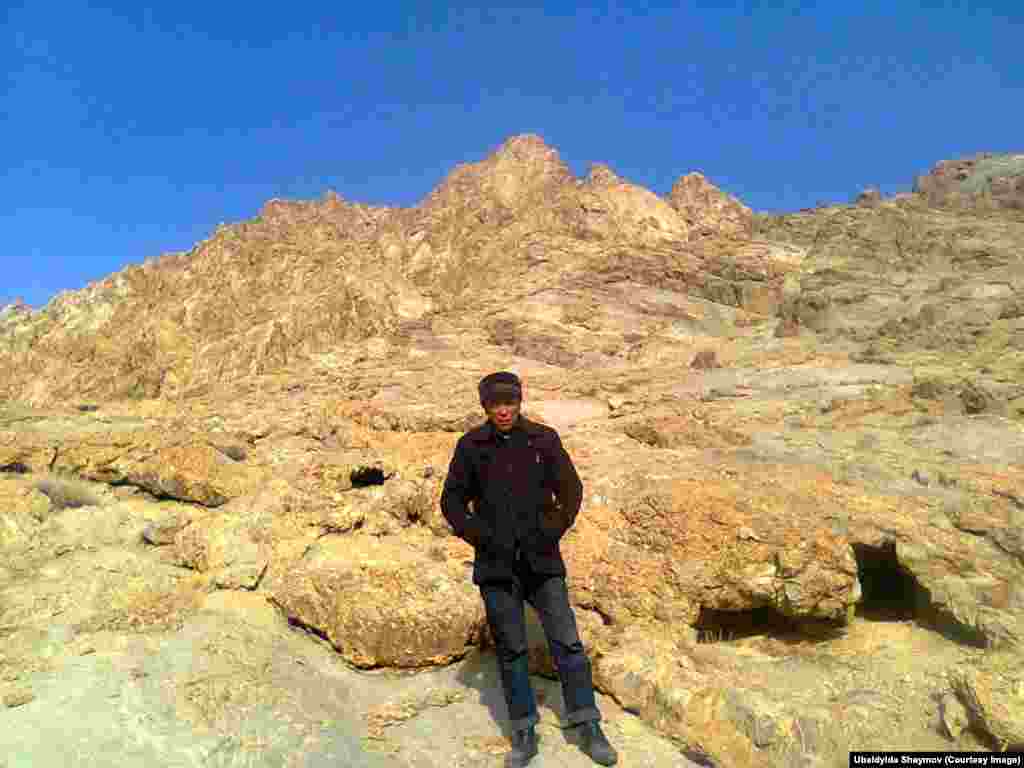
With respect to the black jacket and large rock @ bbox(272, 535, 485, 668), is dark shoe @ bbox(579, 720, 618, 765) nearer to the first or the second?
the black jacket

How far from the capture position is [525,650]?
3785 mm

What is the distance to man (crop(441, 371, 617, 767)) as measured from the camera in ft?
12.2

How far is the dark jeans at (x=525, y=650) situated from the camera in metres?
3.70

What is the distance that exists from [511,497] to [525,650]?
94 centimetres

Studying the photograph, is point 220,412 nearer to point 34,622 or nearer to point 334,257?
point 34,622

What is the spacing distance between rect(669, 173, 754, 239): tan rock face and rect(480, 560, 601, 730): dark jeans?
4117 cm

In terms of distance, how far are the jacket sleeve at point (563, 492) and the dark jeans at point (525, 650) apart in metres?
0.35

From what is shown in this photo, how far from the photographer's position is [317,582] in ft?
17.9

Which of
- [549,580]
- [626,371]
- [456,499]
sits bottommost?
[549,580]

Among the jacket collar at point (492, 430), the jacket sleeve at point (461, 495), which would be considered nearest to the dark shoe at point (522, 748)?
the jacket sleeve at point (461, 495)

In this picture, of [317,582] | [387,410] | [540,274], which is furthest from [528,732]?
[540,274]

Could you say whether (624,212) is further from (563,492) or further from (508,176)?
(563,492)

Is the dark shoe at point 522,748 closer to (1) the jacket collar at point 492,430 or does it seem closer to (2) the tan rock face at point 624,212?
(1) the jacket collar at point 492,430

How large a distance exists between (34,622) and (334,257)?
103 feet
